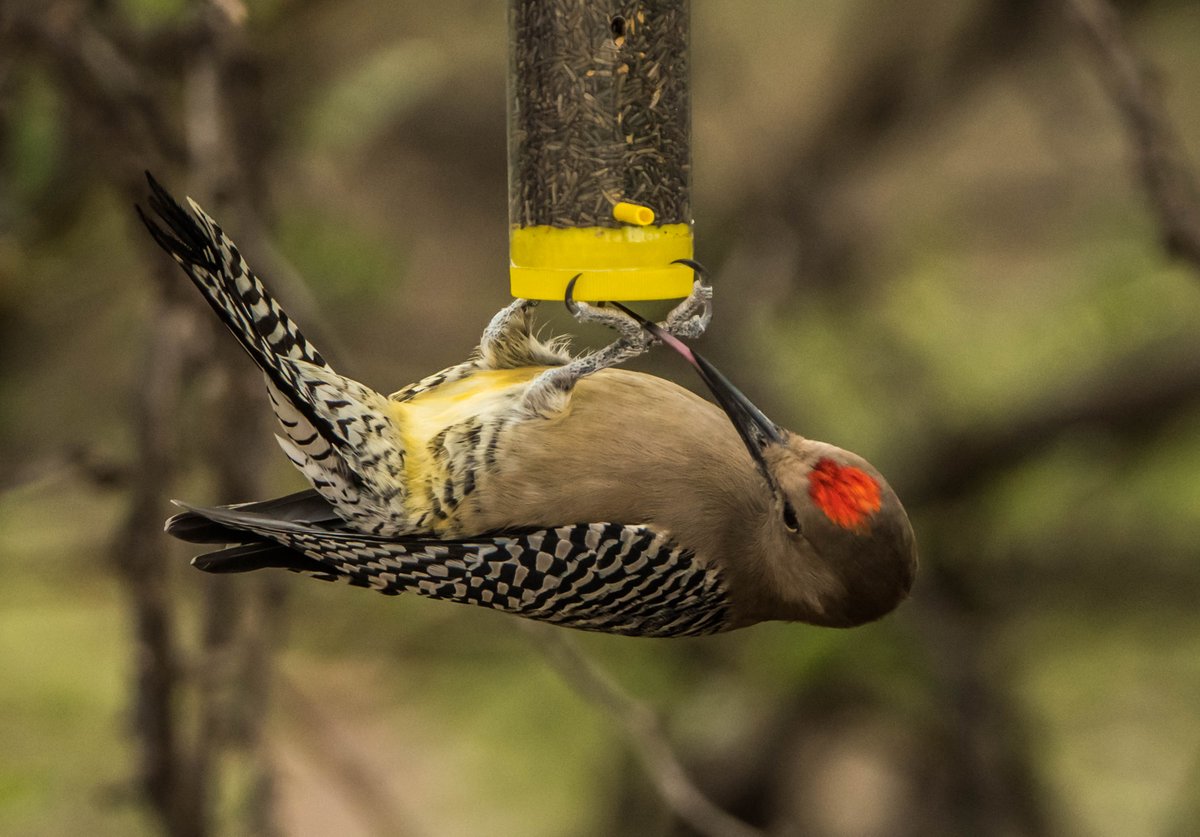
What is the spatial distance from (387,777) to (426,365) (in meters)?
2.67

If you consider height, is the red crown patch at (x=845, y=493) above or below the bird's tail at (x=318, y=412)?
below

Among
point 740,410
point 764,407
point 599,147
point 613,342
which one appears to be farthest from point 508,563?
point 764,407

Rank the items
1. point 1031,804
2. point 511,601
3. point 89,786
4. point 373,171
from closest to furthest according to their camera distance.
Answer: point 511,601 → point 89,786 → point 1031,804 → point 373,171

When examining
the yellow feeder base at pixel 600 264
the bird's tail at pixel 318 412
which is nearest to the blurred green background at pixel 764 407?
the bird's tail at pixel 318 412

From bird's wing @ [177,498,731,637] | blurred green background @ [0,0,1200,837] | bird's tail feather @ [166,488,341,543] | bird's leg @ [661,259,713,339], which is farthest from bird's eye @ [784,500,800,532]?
blurred green background @ [0,0,1200,837]

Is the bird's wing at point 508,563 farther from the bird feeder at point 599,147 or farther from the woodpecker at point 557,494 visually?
the bird feeder at point 599,147

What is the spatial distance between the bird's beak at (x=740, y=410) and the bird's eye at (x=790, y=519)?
2.3 inches

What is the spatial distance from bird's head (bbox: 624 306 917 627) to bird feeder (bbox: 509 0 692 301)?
0.31m

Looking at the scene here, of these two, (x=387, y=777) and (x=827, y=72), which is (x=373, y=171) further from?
(x=387, y=777)

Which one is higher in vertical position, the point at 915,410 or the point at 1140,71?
the point at 1140,71

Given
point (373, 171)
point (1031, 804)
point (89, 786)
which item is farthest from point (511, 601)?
point (373, 171)

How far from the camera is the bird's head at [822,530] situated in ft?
11.5

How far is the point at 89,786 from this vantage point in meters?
5.91

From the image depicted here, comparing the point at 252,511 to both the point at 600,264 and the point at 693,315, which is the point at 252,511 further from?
Answer: the point at 693,315
